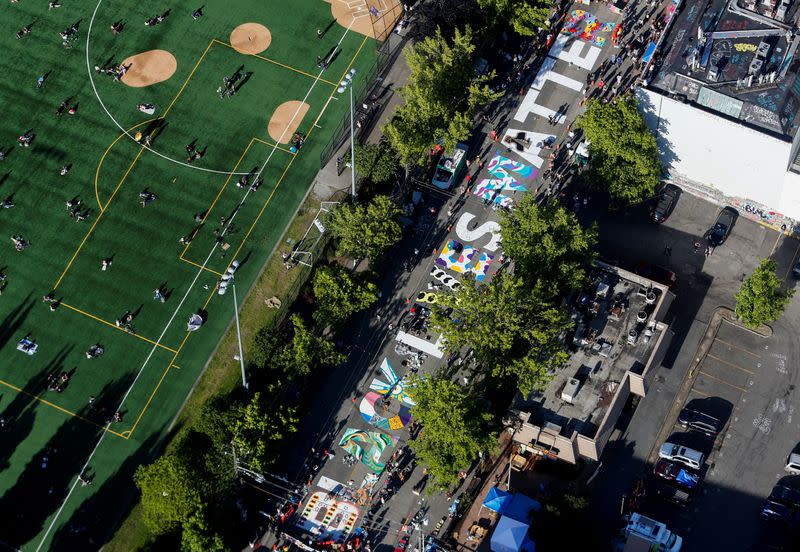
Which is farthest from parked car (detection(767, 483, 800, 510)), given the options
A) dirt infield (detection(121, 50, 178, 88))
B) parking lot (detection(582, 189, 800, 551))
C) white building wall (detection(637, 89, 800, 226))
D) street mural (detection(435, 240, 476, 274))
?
dirt infield (detection(121, 50, 178, 88))

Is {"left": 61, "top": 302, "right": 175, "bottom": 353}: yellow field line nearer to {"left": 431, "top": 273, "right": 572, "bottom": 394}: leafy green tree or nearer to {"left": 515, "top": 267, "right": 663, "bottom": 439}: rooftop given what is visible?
{"left": 431, "top": 273, "right": 572, "bottom": 394}: leafy green tree

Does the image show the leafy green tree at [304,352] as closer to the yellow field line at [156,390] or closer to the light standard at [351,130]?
the yellow field line at [156,390]

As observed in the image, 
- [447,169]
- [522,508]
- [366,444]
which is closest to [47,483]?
[366,444]

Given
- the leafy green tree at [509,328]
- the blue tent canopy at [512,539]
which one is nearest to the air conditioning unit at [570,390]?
the leafy green tree at [509,328]

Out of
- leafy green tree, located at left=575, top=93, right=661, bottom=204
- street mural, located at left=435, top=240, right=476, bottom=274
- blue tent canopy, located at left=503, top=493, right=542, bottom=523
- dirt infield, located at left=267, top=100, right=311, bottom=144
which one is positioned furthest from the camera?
dirt infield, located at left=267, top=100, right=311, bottom=144

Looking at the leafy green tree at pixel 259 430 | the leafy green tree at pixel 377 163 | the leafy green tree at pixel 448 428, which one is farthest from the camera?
the leafy green tree at pixel 377 163

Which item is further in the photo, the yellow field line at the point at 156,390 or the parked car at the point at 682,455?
the yellow field line at the point at 156,390

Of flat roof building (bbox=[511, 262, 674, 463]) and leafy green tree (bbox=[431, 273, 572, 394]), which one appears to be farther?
flat roof building (bbox=[511, 262, 674, 463])

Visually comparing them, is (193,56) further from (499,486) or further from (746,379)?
(746,379)
